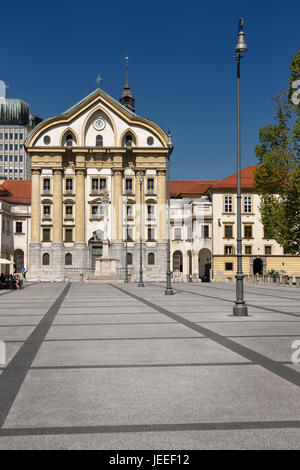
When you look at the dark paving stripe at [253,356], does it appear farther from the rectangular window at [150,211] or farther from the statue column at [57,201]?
the statue column at [57,201]

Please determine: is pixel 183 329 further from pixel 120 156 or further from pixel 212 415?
pixel 120 156

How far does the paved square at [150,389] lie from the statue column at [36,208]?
62464 millimetres

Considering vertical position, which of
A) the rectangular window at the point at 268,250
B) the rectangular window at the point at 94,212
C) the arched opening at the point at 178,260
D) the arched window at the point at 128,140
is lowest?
the arched opening at the point at 178,260

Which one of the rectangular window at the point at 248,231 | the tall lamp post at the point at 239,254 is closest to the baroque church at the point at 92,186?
the rectangular window at the point at 248,231

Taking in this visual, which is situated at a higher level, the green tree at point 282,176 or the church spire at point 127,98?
the church spire at point 127,98

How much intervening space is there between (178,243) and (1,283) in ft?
141

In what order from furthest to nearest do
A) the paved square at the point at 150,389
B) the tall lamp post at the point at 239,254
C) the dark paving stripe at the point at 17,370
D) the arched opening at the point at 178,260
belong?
the arched opening at the point at 178,260
the tall lamp post at the point at 239,254
the dark paving stripe at the point at 17,370
the paved square at the point at 150,389

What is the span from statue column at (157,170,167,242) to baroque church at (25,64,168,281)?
139 millimetres

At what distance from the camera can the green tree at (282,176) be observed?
34.2m

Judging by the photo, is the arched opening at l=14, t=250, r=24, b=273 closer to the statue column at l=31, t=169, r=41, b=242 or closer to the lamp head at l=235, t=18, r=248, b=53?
the statue column at l=31, t=169, r=41, b=242

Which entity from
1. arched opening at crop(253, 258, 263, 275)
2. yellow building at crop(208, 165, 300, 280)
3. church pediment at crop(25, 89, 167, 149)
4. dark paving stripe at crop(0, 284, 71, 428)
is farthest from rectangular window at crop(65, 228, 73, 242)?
dark paving stripe at crop(0, 284, 71, 428)

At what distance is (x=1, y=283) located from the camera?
40094 millimetres

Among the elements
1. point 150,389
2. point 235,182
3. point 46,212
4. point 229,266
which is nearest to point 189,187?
point 235,182
